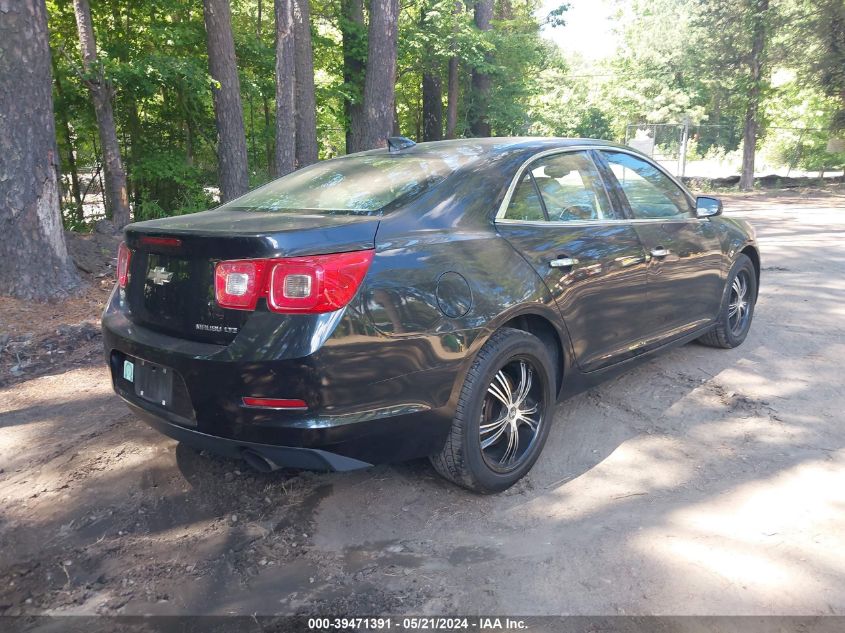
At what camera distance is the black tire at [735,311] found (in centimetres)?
516

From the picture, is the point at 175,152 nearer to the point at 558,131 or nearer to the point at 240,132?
the point at 240,132

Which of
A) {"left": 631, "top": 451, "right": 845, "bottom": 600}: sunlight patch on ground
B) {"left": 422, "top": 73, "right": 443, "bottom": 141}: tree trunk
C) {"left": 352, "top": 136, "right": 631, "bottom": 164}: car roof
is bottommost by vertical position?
{"left": 631, "top": 451, "right": 845, "bottom": 600}: sunlight patch on ground

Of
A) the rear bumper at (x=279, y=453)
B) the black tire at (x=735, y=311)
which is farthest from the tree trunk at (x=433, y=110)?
the rear bumper at (x=279, y=453)

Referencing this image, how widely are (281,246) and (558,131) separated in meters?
38.2

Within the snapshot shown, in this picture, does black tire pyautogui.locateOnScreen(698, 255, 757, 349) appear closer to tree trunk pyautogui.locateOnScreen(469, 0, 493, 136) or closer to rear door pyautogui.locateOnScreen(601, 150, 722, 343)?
rear door pyautogui.locateOnScreen(601, 150, 722, 343)

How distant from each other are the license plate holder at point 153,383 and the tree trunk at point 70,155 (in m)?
10.8

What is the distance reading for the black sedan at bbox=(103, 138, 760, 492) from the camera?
2564 millimetres

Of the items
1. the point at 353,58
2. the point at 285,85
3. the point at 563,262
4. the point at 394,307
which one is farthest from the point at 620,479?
the point at 353,58

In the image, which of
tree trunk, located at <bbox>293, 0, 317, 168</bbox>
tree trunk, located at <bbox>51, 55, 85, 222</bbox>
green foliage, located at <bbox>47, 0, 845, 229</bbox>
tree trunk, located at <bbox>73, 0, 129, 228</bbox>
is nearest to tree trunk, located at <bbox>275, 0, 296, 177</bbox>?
green foliage, located at <bbox>47, 0, 845, 229</bbox>

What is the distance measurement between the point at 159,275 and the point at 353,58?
1623cm

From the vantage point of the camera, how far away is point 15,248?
21.1 ft

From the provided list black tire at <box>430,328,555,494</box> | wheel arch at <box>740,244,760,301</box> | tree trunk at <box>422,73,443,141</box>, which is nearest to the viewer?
black tire at <box>430,328,555,494</box>

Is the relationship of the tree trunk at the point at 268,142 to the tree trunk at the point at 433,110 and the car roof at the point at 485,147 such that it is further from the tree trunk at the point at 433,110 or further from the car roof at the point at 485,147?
the car roof at the point at 485,147

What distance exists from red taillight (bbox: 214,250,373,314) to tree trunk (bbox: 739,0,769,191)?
88.2ft
